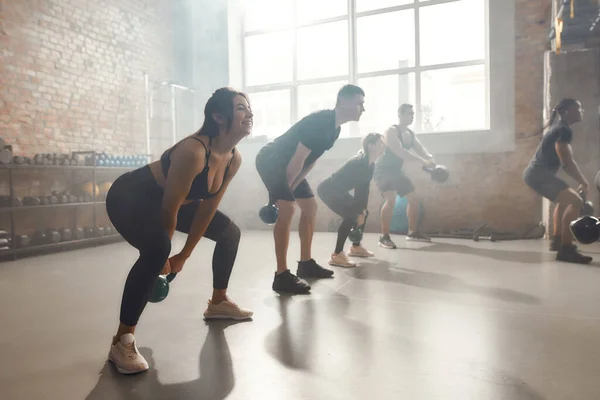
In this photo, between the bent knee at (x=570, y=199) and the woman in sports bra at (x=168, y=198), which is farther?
the bent knee at (x=570, y=199)

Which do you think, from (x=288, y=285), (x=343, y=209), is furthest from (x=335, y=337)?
(x=343, y=209)

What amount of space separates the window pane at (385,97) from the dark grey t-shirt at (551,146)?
2774 millimetres

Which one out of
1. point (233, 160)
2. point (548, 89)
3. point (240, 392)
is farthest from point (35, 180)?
point (548, 89)

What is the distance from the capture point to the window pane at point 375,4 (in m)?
6.84

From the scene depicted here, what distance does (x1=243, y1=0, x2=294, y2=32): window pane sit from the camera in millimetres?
7609

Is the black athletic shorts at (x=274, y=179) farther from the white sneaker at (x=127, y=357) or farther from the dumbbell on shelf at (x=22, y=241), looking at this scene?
the dumbbell on shelf at (x=22, y=241)

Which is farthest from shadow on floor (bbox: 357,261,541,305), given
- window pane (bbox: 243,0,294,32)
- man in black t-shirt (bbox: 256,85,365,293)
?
window pane (bbox: 243,0,294,32)

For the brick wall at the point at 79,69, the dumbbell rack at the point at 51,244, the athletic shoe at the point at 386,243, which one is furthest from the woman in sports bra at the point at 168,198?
the brick wall at the point at 79,69

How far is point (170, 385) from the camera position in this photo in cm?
171

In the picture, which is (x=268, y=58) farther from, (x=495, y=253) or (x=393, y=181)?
(x=495, y=253)

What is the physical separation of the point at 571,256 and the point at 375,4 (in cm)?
468

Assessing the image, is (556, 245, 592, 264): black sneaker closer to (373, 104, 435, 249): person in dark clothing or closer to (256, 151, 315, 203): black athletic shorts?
(373, 104, 435, 249): person in dark clothing

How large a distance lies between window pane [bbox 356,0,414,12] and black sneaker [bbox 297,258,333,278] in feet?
15.9

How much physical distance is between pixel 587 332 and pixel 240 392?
1.68m
